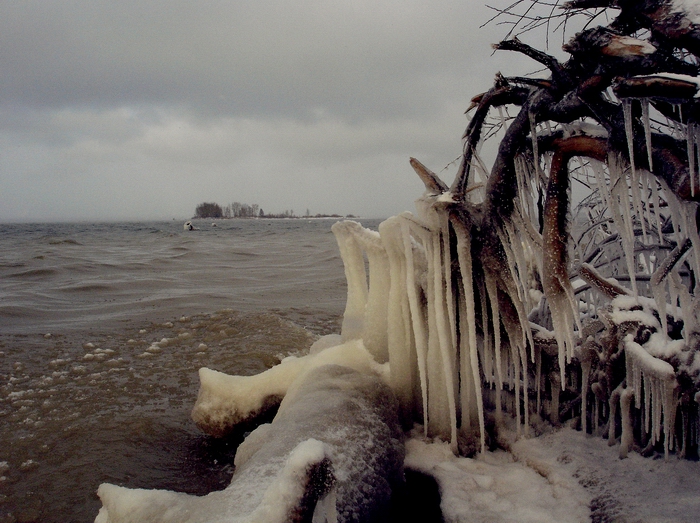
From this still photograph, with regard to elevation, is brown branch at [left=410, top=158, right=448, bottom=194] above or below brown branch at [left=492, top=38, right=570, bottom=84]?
below

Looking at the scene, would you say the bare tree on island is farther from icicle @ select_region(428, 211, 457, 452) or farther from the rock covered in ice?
the rock covered in ice

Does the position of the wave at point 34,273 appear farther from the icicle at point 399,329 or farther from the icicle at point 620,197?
the icicle at point 620,197

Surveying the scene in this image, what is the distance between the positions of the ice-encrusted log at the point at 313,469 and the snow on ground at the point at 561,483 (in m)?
0.35

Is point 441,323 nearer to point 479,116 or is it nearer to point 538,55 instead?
point 479,116

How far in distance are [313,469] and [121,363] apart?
516 centimetres

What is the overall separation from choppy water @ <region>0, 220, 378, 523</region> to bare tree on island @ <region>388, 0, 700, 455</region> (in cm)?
239

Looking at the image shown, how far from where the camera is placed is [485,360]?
3146mm

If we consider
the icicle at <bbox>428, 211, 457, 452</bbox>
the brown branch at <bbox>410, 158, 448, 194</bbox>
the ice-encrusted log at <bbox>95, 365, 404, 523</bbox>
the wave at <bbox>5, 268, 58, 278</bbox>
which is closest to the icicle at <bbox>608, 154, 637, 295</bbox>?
the icicle at <bbox>428, 211, 457, 452</bbox>

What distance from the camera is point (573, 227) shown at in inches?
104

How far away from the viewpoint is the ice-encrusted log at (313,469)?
5.19 feet

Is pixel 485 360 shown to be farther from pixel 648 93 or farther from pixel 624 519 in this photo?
pixel 648 93

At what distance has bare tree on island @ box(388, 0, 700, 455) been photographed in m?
1.83

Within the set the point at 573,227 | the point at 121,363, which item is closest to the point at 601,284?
the point at 573,227

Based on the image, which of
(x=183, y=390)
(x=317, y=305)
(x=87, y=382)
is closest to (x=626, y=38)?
(x=183, y=390)
